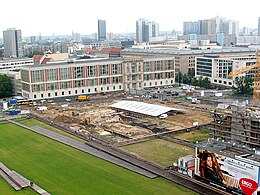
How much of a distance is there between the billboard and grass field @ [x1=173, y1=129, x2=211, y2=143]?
10882 millimetres

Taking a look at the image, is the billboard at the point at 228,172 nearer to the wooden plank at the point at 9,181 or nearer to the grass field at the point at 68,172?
the grass field at the point at 68,172

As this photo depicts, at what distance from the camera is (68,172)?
1176 inches

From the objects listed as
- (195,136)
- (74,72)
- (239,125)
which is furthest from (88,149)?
(74,72)

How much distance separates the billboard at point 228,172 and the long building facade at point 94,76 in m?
44.4

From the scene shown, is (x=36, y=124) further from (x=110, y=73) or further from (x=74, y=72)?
(x=110, y=73)

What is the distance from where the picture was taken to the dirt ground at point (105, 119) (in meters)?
43.2

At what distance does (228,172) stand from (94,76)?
4858 centimetres

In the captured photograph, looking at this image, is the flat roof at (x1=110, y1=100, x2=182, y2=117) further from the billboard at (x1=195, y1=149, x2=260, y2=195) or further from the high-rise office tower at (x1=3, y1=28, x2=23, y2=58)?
the high-rise office tower at (x1=3, y1=28, x2=23, y2=58)

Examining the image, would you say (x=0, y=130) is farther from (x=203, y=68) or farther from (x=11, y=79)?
(x=203, y=68)

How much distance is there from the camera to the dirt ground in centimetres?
4316

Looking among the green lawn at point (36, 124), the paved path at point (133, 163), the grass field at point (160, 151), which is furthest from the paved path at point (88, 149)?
the grass field at point (160, 151)

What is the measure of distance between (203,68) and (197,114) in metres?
34.5

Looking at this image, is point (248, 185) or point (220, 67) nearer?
point (248, 185)

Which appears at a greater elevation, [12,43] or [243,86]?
[12,43]
